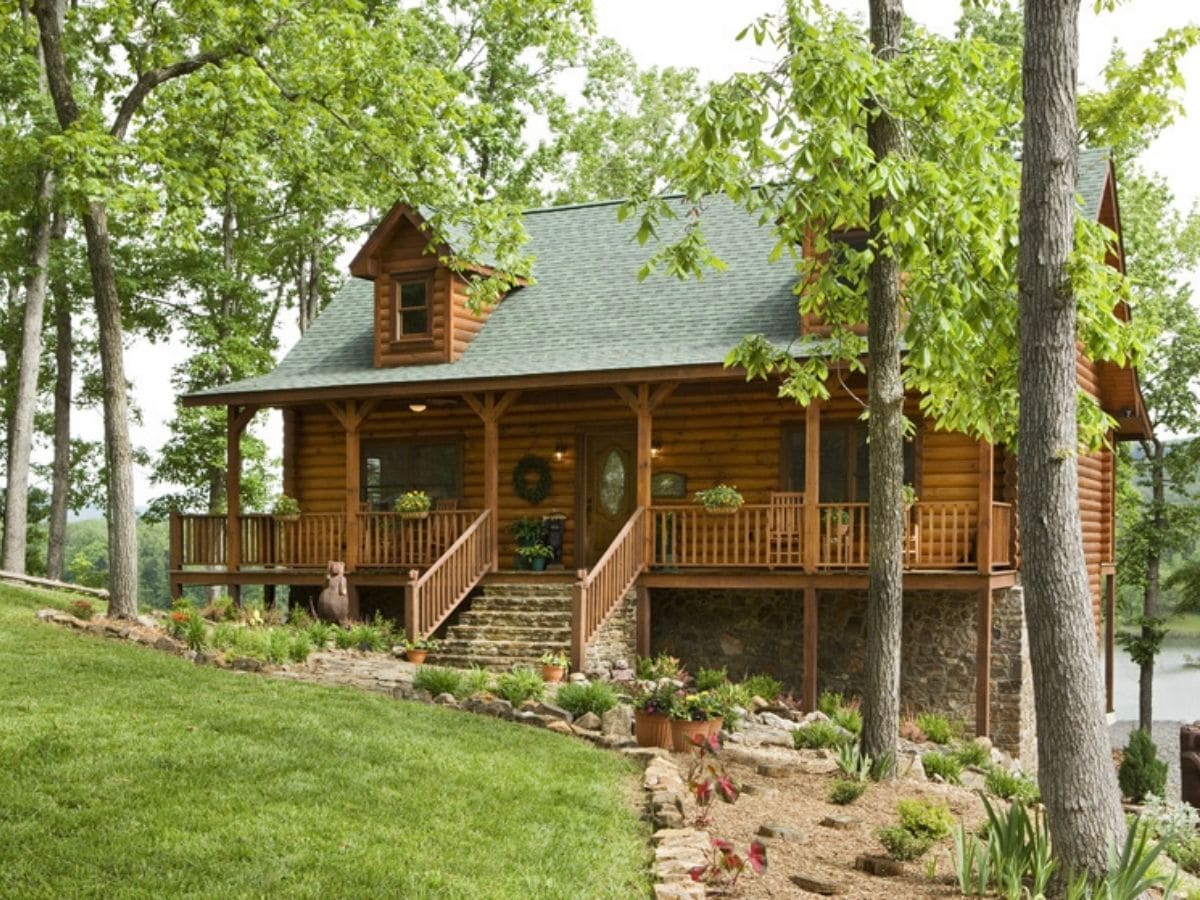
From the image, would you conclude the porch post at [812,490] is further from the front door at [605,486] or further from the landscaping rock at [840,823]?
the landscaping rock at [840,823]

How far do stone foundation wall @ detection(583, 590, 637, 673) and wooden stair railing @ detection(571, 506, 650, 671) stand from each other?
0.21 metres

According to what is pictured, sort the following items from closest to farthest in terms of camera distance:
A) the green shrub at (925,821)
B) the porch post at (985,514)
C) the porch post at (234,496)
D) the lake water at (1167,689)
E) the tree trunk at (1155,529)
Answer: the green shrub at (925,821)
the porch post at (985,514)
the porch post at (234,496)
the tree trunk at (1155,529)
the lake water at (1167,689)

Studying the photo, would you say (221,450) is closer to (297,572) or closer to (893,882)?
(297,572)

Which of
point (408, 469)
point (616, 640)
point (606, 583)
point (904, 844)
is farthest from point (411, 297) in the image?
point (904, 844)

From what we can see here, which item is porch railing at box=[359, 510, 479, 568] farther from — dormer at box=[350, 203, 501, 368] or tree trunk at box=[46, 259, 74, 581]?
tree trunk at box=[46, 259, 74, 581]

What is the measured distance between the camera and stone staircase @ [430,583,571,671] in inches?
652

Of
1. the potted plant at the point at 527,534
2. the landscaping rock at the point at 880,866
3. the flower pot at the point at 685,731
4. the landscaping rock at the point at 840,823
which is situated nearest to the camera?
the landscaping rock at the point at 880,866

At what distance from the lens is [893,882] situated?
7629 mm

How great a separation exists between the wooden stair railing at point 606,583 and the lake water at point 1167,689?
2184 centimetres

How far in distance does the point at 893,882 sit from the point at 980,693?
8.95m

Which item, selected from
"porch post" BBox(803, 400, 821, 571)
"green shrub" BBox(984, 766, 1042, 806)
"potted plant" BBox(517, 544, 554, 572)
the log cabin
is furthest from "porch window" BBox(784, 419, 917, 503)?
"green shrub" BBox(984, 766, 1042, 806)

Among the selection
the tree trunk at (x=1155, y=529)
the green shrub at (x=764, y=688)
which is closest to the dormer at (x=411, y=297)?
the green shrub at (x=764, y=688)

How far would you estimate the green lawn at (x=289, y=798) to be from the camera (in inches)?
267

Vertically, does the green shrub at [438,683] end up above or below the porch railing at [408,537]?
below
